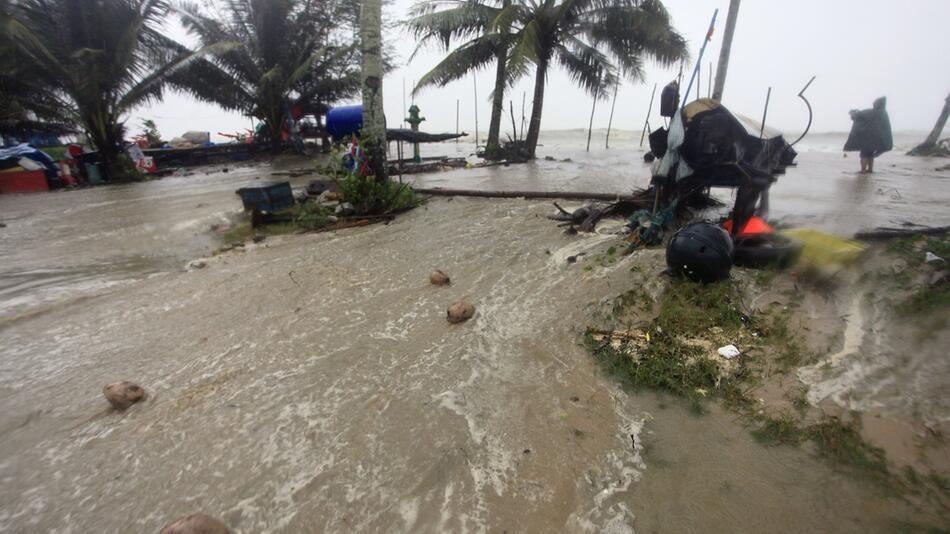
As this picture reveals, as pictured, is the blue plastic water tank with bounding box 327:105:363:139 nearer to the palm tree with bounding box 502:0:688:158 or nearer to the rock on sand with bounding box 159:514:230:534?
the palm tree with bounding box 502:0:688:158

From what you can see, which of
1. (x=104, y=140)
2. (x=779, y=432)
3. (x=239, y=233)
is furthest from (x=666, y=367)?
(x=104, y=140)

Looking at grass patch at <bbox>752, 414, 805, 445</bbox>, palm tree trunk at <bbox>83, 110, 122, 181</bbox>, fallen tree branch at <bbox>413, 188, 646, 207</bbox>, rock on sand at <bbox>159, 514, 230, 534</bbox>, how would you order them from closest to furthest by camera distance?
1. rock on sand at <bbox>159, 514, 230, 534</bbox>
2. grass patch at <bbox>752, 414, 805, 445</bbox>
3. fallen tree branch at <bbox>413, 188, 646, 207</bbox>
4. palm tree trunk at <bbox>83, 110, 122, 181</bbox>

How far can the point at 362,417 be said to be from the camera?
225 cm

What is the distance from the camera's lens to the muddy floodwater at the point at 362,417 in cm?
172

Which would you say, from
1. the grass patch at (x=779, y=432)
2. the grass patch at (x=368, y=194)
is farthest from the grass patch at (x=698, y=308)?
the grass patch at (x=368, y=194)

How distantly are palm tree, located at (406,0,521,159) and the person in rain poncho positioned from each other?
906 centimetres

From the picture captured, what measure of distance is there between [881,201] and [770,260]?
429cm

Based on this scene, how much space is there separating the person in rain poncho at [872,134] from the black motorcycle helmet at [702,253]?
982 centimetres

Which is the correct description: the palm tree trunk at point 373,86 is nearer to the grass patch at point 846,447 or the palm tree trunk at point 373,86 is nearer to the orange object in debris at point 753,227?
the orange object in debris at point 753,227

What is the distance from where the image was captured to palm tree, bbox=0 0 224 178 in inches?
453

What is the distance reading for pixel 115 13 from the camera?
12133 mm

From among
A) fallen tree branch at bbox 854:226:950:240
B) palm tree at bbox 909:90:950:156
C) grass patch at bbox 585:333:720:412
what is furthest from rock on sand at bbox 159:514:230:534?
palm tree at bbox 909:90:950:156

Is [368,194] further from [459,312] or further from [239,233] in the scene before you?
[459,312]

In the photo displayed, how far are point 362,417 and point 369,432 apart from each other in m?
0.13
